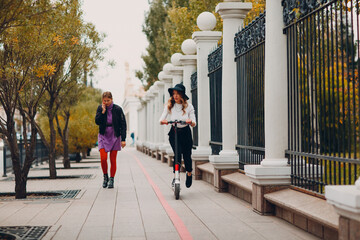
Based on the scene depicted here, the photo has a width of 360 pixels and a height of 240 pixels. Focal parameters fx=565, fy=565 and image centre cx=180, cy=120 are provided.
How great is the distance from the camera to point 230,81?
1039 cm

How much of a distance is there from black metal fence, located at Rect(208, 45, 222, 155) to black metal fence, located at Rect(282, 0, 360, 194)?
15.1 feet

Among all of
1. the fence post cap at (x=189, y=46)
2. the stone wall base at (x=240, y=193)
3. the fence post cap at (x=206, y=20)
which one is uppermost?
the fence post cap at (x=206, y=20)

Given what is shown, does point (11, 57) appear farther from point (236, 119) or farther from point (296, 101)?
point (296, 101)

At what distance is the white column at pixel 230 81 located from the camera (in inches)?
400

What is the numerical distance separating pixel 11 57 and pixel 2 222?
3282mm

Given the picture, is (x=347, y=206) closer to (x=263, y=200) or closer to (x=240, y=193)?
(x=263, y=200)

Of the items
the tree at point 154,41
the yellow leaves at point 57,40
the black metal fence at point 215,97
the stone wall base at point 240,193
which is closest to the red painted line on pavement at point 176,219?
the stone wall base at point 240,193

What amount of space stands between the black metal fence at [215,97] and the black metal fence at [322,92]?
459 centimetres

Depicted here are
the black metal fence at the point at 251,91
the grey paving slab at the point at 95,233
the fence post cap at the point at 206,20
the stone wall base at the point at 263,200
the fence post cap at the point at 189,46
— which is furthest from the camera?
the fence post cap at the point at 189,46

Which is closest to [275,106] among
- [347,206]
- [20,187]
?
[347,206]

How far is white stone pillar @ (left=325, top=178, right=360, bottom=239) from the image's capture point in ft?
13.5

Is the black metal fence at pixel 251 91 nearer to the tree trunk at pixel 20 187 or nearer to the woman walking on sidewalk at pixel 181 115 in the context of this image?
the woman walking on sidewalk at pixel 181 115

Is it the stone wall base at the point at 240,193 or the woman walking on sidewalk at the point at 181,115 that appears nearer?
the stone wall base at the point at 240,193

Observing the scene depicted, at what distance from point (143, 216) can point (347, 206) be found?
3.77 meters
